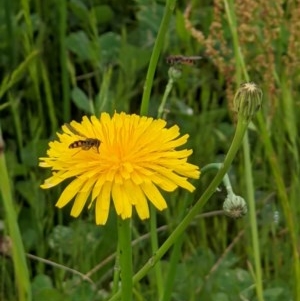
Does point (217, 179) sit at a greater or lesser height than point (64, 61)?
lesser

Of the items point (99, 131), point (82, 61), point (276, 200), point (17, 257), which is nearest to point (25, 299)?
point (17, 257)

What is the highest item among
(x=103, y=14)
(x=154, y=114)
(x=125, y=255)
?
(x=103, y=14)

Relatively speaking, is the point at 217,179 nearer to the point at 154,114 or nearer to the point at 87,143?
the point at 87,143

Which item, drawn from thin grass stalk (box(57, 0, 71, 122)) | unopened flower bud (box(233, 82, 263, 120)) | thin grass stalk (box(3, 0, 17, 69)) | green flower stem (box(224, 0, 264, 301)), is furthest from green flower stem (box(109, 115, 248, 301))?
thin grass stalk (box(3, 0, 17, 69))

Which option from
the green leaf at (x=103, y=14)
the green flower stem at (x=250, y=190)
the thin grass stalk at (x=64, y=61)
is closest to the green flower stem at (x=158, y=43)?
the green flower stem at (x=250, y=190)

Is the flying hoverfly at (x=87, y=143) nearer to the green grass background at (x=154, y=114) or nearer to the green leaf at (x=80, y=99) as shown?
the green grass background at (x=154, y=114)

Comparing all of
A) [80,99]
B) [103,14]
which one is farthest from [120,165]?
[103,14]

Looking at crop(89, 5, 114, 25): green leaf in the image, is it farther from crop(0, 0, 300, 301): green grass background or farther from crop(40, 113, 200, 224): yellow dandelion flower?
crop(40, 113, 200, 224): yellow dandelion flower

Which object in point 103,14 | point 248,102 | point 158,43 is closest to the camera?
point 248,102
